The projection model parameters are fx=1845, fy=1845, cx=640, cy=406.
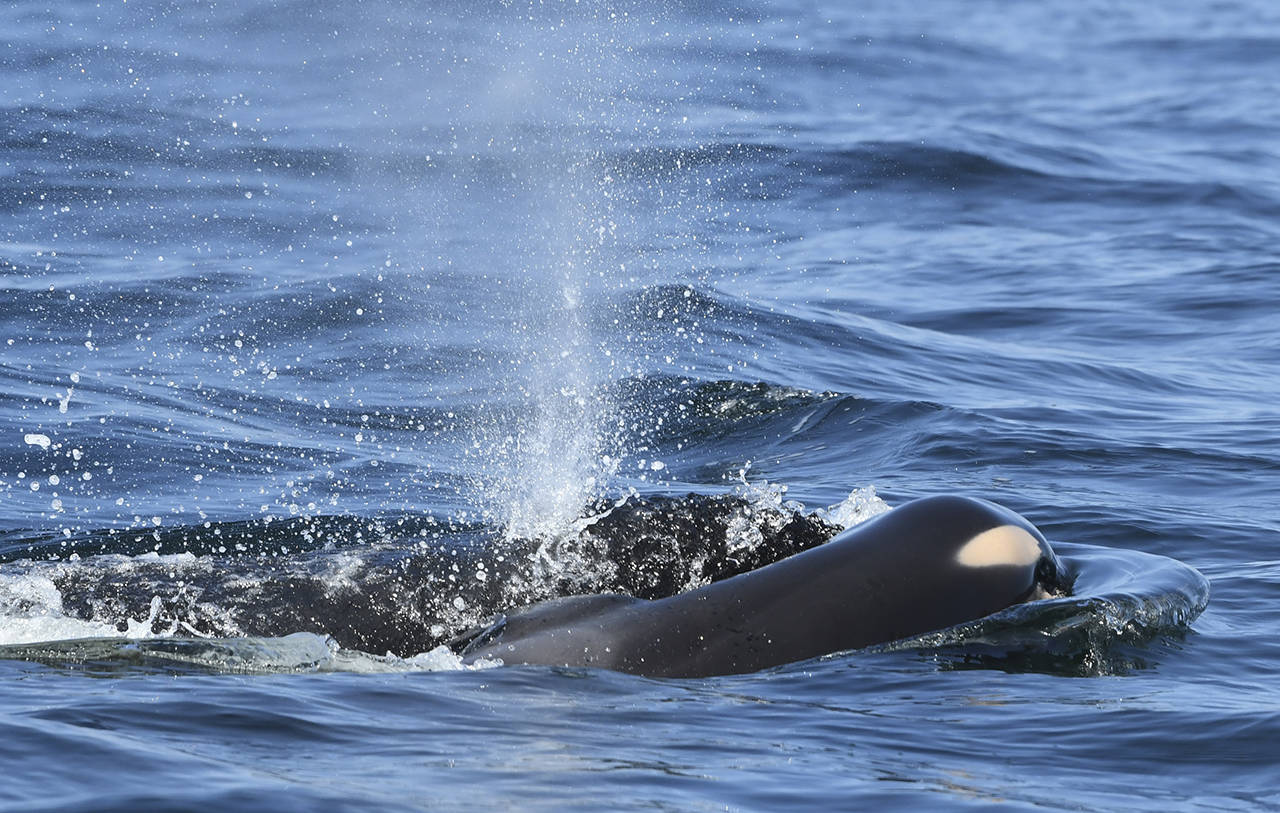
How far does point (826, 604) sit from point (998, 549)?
2.31ft

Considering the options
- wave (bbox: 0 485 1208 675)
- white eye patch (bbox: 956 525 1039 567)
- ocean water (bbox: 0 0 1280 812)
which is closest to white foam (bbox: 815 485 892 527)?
ocean water (bbox: 0 0 1280 812)

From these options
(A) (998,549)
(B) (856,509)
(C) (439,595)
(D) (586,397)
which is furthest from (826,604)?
(D) (586,397)

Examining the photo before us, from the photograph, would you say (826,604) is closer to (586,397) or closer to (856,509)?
(856,509)

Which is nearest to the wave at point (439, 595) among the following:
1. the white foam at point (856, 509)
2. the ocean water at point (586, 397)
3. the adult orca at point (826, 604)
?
the ocean water at point (586, 397)

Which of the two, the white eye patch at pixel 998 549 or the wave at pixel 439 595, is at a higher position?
the white eye patch at pixel 998 549

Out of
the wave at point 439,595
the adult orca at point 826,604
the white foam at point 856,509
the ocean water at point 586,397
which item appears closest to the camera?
the ocean water at point 586,397

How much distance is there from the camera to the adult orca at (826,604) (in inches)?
272

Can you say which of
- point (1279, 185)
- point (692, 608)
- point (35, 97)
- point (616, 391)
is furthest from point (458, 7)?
point (692, 608)

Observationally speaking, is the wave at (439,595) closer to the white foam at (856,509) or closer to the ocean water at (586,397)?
the ocean water at (586,397)

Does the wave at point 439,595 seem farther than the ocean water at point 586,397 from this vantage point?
Yes

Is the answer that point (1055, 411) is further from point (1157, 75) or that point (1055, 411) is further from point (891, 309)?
point (1157, 75)

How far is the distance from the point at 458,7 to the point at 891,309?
14.1 meters

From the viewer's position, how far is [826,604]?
693 cm

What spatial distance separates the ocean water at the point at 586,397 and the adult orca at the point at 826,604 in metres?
0.12
